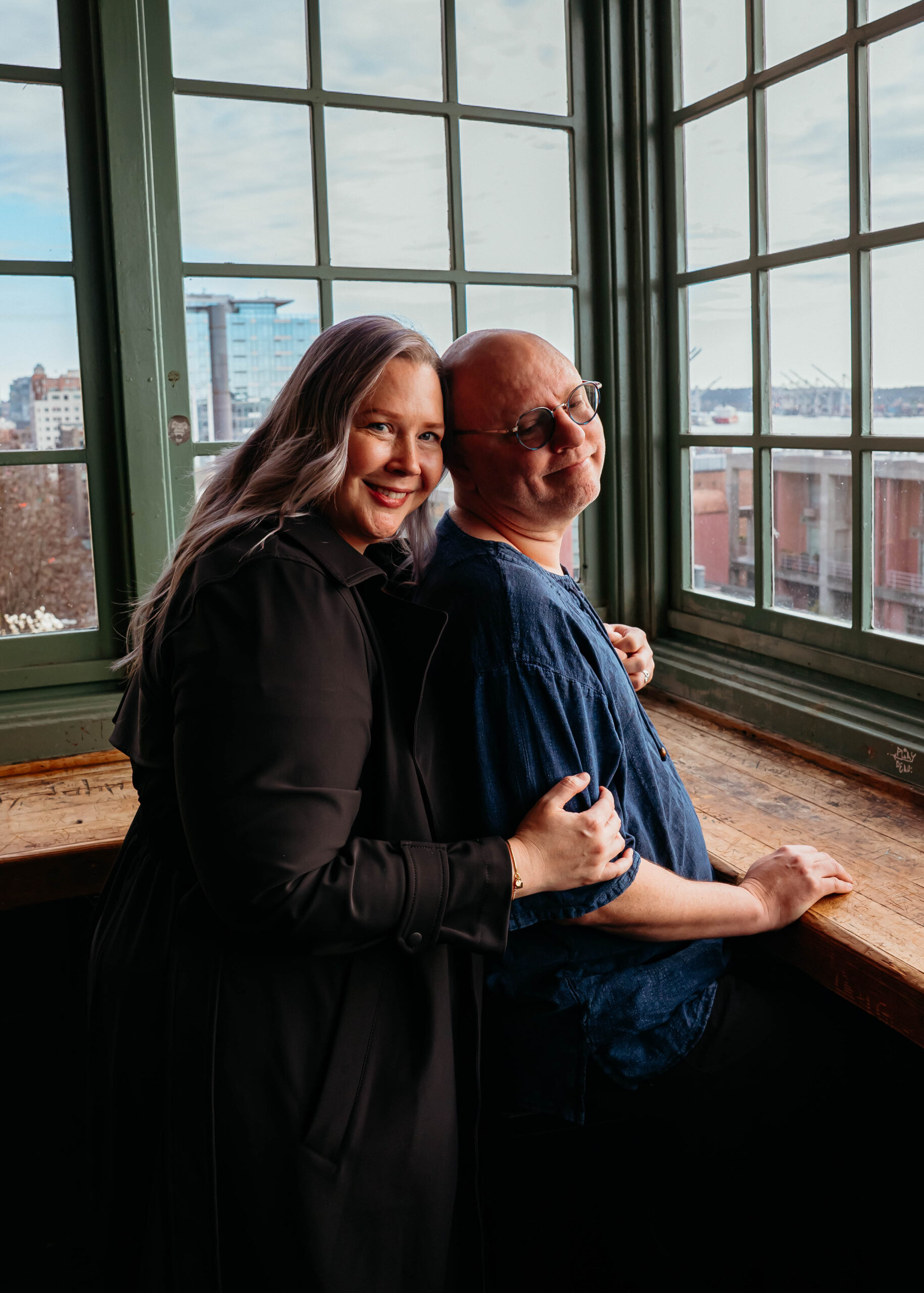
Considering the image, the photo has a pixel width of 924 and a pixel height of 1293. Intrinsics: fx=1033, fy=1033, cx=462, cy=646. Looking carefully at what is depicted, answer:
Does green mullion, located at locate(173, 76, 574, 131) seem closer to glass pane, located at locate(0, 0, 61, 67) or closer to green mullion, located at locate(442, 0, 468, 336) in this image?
green mullion, located at locate(442, 0, 468, 336)

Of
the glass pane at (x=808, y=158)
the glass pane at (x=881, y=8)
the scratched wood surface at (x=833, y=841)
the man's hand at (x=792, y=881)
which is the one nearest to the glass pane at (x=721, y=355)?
the glass pane at (x=808, y=158)

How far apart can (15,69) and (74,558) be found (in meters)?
1.05

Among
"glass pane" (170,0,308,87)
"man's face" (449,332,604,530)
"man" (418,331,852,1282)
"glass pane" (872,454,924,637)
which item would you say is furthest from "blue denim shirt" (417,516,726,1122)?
"glass pane" (170,0,308,87)

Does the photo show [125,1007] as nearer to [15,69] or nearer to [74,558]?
[74,558]

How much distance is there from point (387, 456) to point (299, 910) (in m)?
0.64

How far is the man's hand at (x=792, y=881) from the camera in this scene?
1576 millimetres

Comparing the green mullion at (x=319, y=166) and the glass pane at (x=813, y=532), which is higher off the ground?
the green mullion at (x=319, y=166)

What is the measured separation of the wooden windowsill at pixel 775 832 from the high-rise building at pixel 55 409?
726 mm

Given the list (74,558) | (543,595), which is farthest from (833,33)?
(74,558)

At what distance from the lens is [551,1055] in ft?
5.02

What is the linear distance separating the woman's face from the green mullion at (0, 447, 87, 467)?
115 cm

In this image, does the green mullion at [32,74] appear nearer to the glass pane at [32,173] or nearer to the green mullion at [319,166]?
the glass pane at [32,173]

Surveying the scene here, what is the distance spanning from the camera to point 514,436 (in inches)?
62.9

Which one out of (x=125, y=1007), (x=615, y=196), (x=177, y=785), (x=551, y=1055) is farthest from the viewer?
(x=615, y=196)
